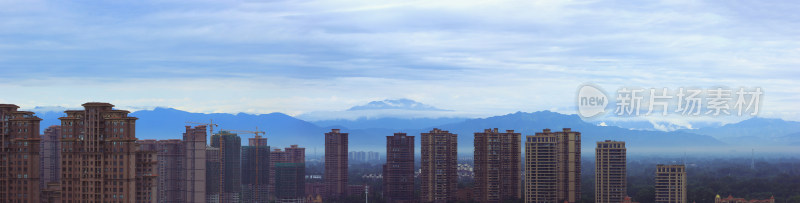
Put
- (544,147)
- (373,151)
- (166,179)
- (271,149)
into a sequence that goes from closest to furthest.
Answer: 1. (166,179)
2. (544,147)
3. (271,149)
4. (373,151)

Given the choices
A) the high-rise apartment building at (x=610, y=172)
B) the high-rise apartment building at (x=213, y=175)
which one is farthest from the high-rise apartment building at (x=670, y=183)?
the high-rise apartment building at (x=213, y=175)

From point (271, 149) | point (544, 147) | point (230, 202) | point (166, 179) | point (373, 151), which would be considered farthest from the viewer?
point (373, 151)

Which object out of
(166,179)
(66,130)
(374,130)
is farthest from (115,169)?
(374,130)

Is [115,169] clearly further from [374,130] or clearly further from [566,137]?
[374,130]

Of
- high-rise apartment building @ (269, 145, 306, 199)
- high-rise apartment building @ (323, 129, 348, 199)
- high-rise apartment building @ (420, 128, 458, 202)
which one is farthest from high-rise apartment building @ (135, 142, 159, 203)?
high-rise apartment building @ (323, 129, 348, 199)

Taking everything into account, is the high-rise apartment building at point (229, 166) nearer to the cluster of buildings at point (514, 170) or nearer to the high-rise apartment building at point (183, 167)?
the high-rise apartment building at point (183, 167)

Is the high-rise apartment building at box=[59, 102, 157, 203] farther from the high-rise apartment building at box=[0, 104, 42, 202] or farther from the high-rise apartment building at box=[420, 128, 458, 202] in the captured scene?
the high-rise apartment building at box=[420, 128, 458, 202]
